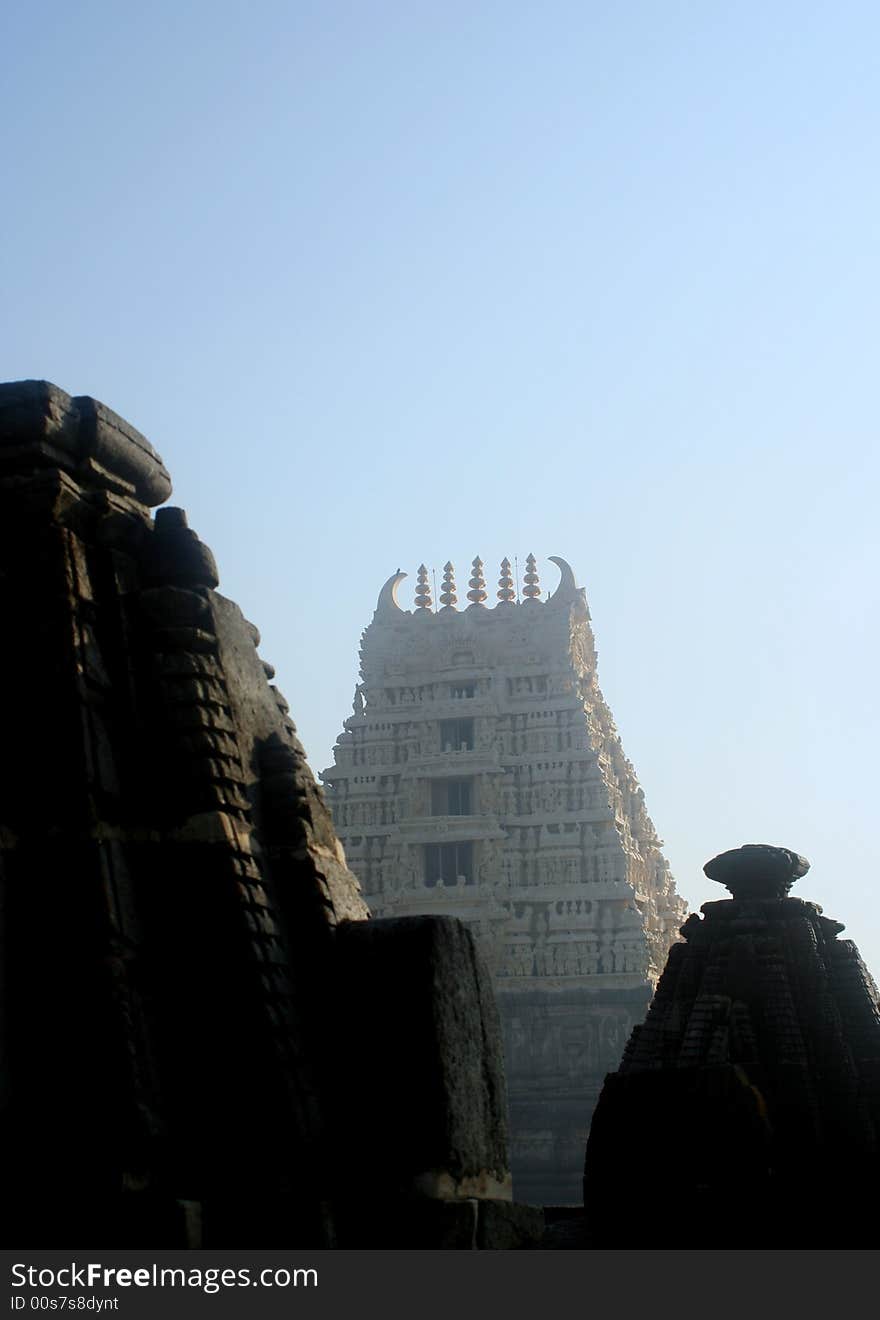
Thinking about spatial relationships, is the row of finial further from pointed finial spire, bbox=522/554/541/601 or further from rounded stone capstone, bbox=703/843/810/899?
rounded stone capstone, bbox=703/843/810/899

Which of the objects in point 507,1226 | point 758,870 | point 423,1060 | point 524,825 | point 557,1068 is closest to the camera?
point 423,1060

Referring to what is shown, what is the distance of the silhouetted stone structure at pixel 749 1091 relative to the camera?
10.7 metres

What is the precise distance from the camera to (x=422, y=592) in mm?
48781

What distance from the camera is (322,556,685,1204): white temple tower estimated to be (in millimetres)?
41656

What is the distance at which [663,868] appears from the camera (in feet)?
160

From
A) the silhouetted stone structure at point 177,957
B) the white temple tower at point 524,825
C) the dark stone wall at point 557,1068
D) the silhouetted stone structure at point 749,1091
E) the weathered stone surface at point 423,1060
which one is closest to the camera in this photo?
the silhouetted stone structure at point 177,957

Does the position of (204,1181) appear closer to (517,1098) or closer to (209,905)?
(209,905)

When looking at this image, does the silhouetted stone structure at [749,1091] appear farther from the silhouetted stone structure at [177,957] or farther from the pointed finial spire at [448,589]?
the pointed finial spire at [448,589]

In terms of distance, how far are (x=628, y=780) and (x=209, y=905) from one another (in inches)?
1693

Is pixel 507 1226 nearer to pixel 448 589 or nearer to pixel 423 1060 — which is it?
pixel 423 1060

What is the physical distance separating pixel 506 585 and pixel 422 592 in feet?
7.44

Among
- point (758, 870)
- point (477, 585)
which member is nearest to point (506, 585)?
point (477, 585)

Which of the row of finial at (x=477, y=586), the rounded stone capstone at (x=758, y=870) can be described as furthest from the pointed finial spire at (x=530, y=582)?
the rounded stone capstone at (x=758, y=870)

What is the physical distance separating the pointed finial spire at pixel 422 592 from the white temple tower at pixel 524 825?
102 millimetres
